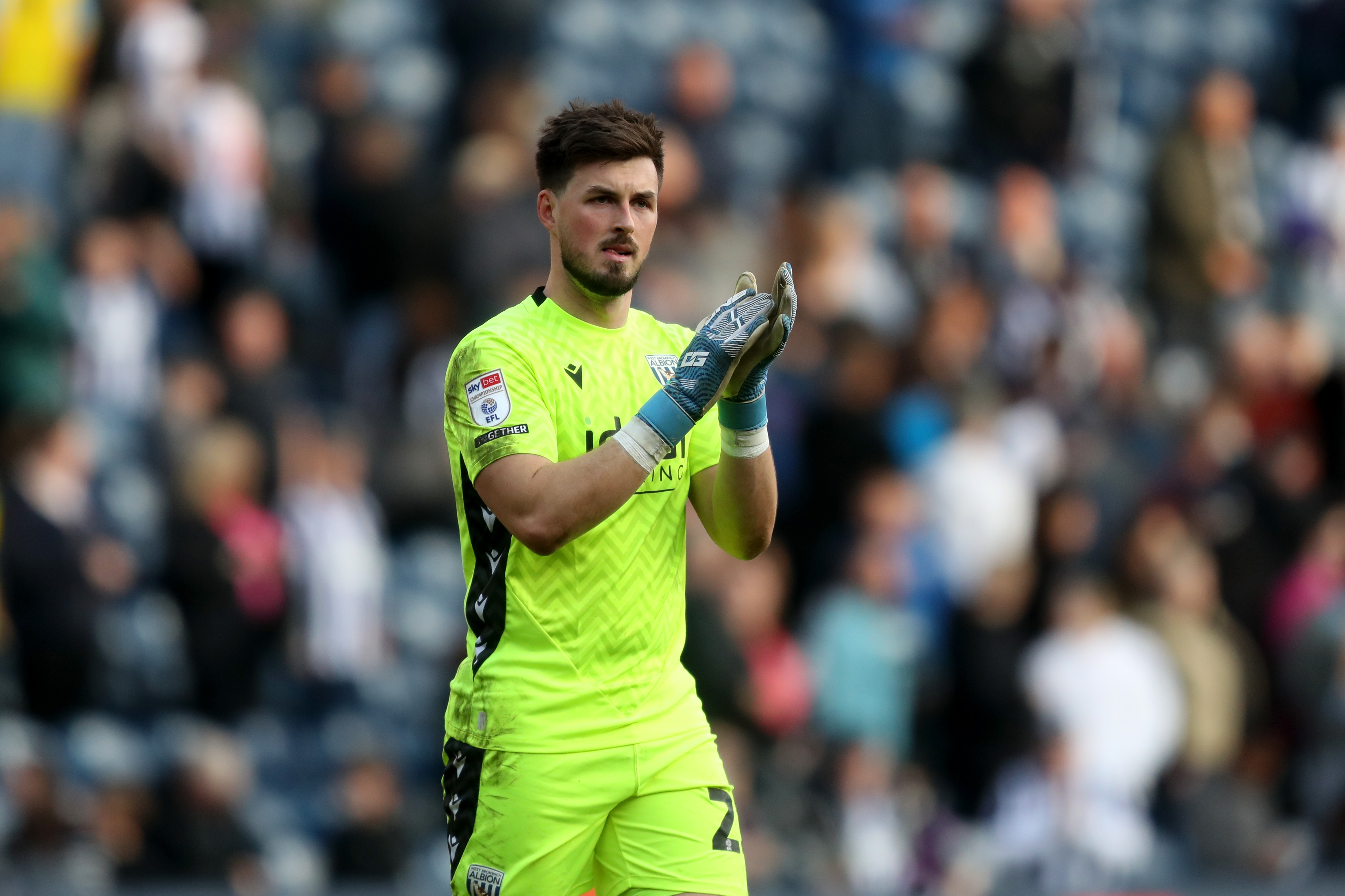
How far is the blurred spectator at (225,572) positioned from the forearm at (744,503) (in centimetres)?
528

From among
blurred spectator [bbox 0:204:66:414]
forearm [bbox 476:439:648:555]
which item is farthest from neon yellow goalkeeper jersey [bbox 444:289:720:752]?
blurred spectator [bbox 0:204:66:414]

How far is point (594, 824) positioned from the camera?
4.49 meters

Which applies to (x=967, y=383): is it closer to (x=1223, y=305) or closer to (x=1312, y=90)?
(x=1223, y=305)

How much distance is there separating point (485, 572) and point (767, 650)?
18.6 feet

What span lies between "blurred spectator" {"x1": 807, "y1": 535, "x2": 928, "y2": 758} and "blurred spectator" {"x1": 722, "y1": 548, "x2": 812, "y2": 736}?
0.35 ft

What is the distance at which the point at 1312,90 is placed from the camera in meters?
14.8

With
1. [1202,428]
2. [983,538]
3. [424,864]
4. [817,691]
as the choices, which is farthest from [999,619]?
[424,864]

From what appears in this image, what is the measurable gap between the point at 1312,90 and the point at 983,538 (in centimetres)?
629

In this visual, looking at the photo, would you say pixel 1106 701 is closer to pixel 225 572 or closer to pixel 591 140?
pixel 225 572

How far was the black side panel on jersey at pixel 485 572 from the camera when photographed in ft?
15.0

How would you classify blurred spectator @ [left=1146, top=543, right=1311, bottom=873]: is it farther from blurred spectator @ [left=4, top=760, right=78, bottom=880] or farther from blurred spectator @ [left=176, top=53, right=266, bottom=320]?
blurred spectator @ [left=4, top=760, right=78, bottom=880]

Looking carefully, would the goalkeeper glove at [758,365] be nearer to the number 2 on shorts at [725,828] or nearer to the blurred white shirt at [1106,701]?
the number 2 on shorts at [725,828]

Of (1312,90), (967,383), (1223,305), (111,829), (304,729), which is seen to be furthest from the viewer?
(1312,90)

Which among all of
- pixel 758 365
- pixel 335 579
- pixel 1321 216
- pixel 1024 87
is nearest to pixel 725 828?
pixel 758 365
